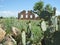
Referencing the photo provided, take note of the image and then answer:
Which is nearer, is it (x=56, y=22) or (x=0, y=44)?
(x=56, y=22)

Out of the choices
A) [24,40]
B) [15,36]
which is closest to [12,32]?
[15,36]

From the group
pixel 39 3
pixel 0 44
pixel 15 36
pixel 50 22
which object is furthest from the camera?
pixel 39 3

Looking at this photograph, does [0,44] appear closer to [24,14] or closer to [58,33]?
[58,33]

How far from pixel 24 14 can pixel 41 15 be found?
34.2 m

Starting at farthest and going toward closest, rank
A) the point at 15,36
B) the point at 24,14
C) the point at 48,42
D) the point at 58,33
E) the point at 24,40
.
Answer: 1. the point at 24,14
2. the point at 15,36
3. the point at 24,40
4. the point at 48,42
5. the point at 58,33

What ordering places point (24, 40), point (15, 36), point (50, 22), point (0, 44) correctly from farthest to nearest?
point (15, 36)
point (0, 44)
point (24, 40)
point (50, 22)

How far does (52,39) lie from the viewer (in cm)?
430

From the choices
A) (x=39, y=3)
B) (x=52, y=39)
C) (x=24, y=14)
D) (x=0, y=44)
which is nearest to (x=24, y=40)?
(x=0, y=44)

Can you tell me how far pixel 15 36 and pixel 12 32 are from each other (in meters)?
0.37

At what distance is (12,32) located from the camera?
12617mm

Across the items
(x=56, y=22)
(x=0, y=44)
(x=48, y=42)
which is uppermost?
(x=56, y=22)

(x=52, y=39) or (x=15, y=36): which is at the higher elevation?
(x=52, y=39)

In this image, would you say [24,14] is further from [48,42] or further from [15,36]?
[48,42]

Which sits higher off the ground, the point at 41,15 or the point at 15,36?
the point at 41,15
